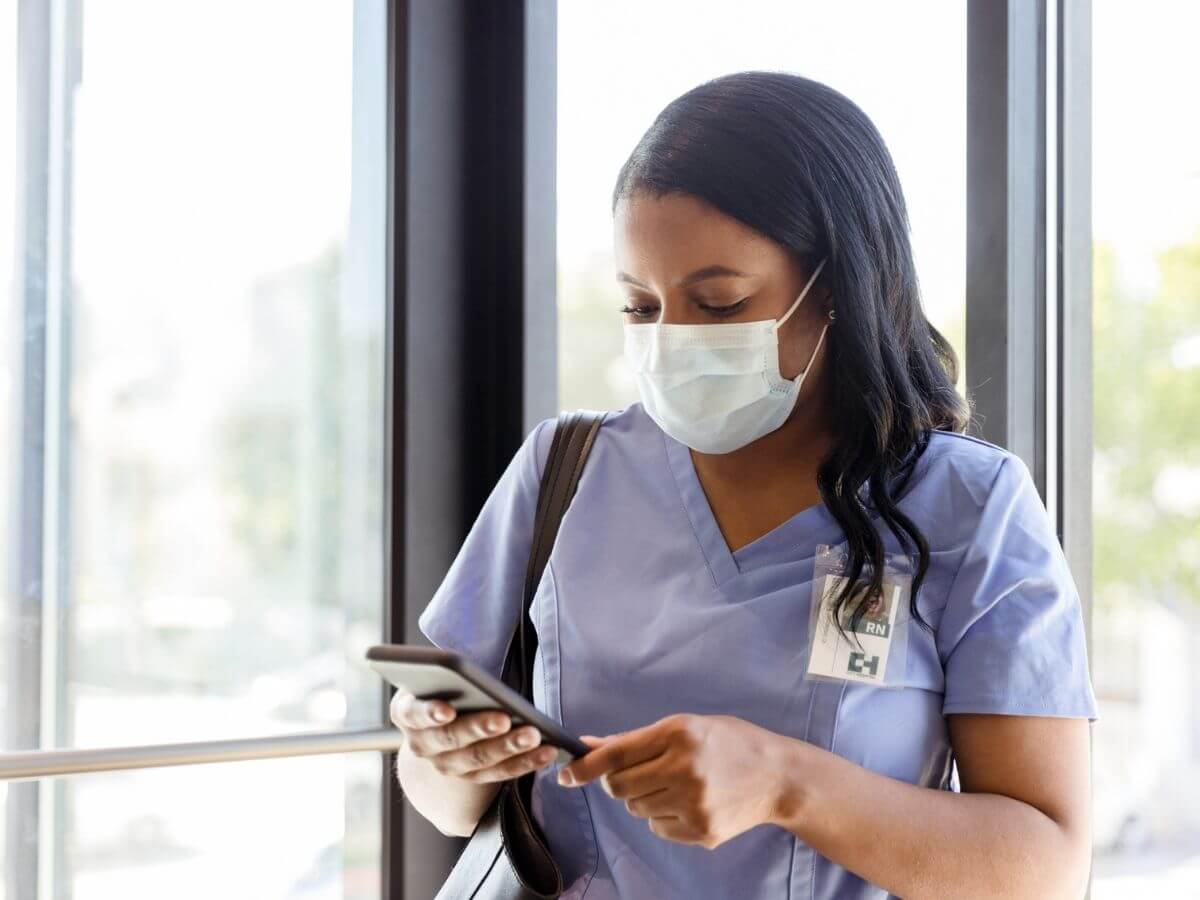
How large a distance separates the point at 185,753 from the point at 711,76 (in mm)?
1052

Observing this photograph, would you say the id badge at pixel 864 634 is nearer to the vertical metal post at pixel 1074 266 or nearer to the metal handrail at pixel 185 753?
the vertical metal post at pixel 1074 266

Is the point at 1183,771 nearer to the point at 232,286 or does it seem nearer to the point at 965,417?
the point at 965,417

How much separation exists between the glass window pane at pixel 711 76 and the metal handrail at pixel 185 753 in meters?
0.64

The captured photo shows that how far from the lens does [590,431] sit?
121 centimetres

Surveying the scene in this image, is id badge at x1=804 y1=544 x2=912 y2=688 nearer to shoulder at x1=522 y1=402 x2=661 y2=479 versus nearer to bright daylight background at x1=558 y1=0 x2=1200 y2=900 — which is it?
shoulder at x1=522 y1=402 x2=661 y2=479

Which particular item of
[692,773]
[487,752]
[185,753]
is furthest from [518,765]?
[185,753]

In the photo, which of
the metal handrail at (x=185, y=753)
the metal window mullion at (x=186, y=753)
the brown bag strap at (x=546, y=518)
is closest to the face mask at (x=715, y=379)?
the brown bag strap at (x=546, y=518)

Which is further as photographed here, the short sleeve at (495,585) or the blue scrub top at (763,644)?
the short sleeve at (495,585)

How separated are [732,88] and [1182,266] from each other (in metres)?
0.52

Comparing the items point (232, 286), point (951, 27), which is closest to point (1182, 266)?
point (951, 27)

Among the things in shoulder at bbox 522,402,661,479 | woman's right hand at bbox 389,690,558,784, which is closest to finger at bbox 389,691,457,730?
woman's right hand at bbox 389,690,558,784

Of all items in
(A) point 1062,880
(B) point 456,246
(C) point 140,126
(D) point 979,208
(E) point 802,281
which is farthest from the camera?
(B) point 456,246

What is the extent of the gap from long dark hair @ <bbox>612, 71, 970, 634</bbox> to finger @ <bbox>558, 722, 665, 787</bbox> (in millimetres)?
261

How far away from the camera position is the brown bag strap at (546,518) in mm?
1165
